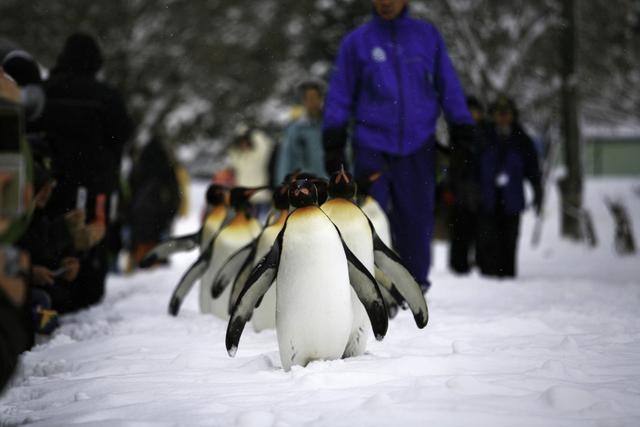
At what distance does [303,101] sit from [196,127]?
25210 millimetres

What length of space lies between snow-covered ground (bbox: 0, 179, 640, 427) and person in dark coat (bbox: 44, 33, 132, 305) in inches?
31.3

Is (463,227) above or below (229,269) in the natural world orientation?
below

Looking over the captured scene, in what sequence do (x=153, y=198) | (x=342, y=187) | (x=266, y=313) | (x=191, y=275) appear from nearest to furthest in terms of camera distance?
(x=342, y=187), (x=266, y=313), (x=191, y=275), (x=153, y=198)

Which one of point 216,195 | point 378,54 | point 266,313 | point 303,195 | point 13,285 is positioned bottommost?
point 266,313

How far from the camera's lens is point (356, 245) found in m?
3.73

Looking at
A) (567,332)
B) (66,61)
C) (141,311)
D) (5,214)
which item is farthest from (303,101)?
(5,214)

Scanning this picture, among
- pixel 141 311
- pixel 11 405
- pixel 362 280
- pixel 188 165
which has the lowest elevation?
pixel 188 165

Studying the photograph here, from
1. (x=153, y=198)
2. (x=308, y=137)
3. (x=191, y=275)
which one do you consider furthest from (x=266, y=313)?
(x=153, y=198)

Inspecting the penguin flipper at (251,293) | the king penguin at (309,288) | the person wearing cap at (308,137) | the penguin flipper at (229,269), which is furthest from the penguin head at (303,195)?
the person wearing cap at (308,137)

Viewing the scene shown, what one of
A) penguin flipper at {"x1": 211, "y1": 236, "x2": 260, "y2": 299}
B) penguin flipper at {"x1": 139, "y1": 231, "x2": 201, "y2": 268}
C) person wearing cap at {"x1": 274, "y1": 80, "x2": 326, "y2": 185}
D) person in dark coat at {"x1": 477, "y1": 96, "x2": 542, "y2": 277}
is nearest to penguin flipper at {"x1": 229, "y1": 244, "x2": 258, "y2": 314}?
penguin flipper at {"x1": 211, "y1": 236, "x2": 260, "y2": 299}

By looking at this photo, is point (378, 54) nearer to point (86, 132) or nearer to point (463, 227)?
point (86, 132)

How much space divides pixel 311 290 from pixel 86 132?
335cm

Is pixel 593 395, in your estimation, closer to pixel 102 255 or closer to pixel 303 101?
pixel 102 255

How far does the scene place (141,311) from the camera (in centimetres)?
593
